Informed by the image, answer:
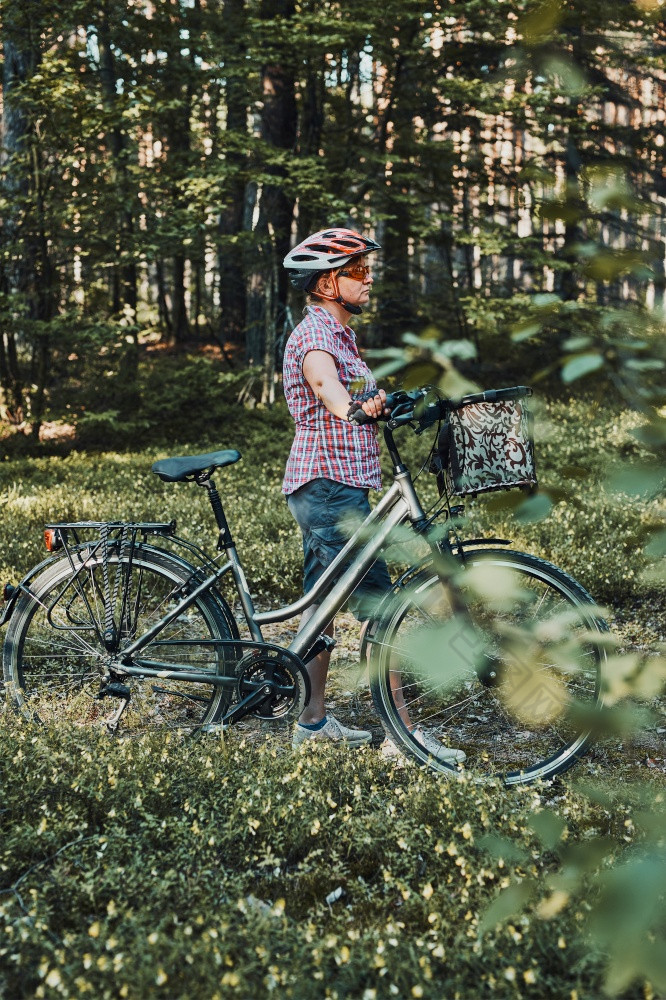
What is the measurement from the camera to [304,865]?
10.3ft

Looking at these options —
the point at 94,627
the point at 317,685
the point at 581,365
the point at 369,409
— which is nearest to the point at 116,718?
the point at 94,627

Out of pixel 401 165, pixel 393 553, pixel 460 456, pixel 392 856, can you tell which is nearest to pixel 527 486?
pixel 460 456

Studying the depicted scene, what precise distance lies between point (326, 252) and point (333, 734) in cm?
→ 221

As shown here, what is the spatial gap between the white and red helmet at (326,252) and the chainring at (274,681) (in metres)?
1.64

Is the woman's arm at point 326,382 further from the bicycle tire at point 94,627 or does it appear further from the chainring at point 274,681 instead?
the chainring at point 274,681

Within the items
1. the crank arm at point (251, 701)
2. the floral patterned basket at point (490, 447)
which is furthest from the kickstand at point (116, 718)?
the floral patterned basket at point (490, 447)

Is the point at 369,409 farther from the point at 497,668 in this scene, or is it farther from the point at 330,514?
the point at 497,668

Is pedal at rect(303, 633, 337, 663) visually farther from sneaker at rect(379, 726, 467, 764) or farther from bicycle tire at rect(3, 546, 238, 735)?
sneaker at rect(379, 726, 467, 764)

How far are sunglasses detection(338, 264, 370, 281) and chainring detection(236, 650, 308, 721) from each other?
1.67 metres

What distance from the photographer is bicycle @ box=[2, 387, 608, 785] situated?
3.59m

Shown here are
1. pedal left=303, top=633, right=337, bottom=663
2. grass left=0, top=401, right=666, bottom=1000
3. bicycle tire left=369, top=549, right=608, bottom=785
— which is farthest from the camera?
pedal left=303, top=633, right=337, bottom=663

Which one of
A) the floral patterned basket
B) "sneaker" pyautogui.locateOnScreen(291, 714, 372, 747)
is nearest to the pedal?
Result: "sneaker" pyautogui.locateOnScreen(291, 714, 372, 747)

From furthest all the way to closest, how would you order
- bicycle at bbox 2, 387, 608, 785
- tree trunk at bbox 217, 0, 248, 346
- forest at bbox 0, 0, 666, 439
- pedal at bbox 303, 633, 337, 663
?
tree trunk at bbox 217, 0, 248, 346 < forest at bbox 0, 0, 666, 439 < pedal at bbox 303, 633, 337, 663 < bicycle at bbox 2, 387, 608, 785

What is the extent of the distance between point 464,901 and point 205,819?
1.01m
